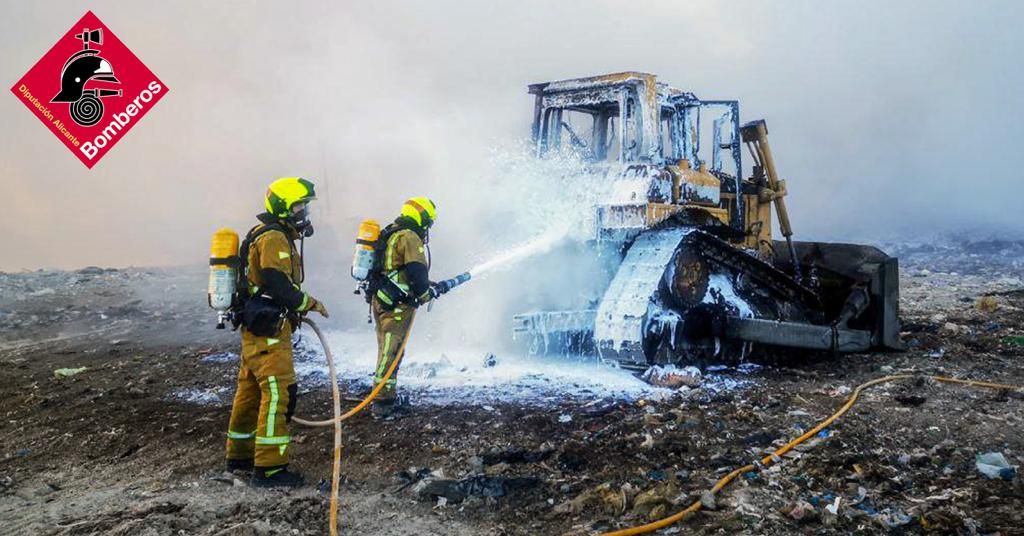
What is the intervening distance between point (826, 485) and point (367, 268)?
10.9 ft

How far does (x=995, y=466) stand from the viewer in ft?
11.7

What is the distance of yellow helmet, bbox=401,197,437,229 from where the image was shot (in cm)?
538

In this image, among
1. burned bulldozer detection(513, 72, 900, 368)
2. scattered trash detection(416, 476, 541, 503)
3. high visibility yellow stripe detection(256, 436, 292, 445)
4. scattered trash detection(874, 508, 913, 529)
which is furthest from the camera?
burned bulldozer detection(513, 72, 900, 368)

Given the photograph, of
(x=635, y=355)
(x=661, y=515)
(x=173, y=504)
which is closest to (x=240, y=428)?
(x=173, y=504)

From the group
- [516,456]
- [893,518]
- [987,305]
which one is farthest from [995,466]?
[987,305]

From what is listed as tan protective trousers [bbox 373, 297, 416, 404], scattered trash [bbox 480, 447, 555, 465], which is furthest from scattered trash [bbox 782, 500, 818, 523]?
tan protective trousers [bbox 373, 297, 416, 404]

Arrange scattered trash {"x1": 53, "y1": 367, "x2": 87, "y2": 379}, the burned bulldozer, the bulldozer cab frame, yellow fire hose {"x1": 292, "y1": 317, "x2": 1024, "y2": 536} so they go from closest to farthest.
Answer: yellow fire hose {"x1": 292, "y1": 317, "x2": 1024, "y2": 536}
the burned bulldozer
the bulldozer cab frame
scattered trash {"x1": 53, "y1": 367, "x2": 87, "y2": 379}

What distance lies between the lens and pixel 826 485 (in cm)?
350

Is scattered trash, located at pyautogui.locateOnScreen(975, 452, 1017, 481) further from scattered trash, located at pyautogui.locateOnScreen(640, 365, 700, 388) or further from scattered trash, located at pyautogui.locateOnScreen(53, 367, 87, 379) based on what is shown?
scattered trash, located at pyautogui.locateOnScreen(53, 367, 87, 379)

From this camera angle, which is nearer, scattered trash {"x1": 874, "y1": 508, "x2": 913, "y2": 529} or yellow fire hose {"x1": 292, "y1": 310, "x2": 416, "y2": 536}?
scattered trash {"x1": 874, "y1": 508, "x2": 913, "y2": 529}

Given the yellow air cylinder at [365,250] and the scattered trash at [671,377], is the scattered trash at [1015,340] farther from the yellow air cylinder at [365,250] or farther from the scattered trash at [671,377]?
the yellow air cylinder at [365,250]

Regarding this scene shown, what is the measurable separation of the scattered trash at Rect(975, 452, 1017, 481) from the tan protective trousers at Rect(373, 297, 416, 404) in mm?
3564

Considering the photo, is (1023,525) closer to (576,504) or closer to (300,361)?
(576,504)

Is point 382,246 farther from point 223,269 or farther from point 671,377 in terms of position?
point 671,377
